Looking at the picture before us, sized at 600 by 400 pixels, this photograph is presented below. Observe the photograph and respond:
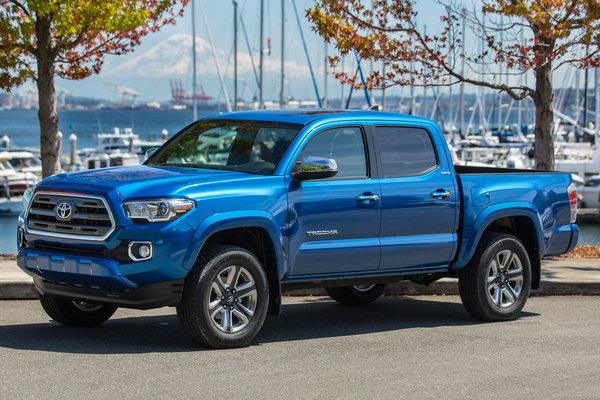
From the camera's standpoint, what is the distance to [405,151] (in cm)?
882

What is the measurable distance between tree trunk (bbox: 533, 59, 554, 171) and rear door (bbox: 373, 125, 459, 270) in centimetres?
620

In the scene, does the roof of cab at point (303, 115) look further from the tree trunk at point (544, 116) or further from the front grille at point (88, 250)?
the tree trunk at point (544, 116)

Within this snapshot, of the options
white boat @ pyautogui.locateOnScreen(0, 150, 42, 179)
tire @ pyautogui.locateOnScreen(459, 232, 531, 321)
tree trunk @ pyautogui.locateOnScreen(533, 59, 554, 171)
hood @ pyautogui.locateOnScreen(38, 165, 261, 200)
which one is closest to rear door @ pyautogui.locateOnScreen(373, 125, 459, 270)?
tire @ pyautogui.locateOnScreen(459, 232, 531, 321)

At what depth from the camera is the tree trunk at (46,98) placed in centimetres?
1406

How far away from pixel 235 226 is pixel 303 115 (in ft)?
4.93

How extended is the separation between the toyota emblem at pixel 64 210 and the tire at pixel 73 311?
1076mm

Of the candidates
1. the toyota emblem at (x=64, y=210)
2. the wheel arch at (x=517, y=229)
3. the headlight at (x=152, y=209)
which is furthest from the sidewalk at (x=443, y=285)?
the headlight at (x=152, y=209)

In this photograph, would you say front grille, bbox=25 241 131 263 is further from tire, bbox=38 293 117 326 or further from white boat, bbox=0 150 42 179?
white boat, bbox=0 150 42 179

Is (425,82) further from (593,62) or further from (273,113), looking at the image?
(273,113)

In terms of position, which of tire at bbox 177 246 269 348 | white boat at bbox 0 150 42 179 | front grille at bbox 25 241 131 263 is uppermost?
front grille at bbox 25 241 131 263

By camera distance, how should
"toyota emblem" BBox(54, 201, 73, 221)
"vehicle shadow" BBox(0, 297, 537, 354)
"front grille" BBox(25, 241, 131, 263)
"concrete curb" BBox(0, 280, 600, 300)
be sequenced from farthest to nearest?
"concrete curb" BBox(0, 280, 600, 300)
"vehicle shadow" BBox(0, 297, 537, 354)
"toyota emblem" BBox(54, 201, 73, 221)
"front grille" BBox(25, 241, 131, 263)

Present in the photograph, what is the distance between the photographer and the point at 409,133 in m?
8.96

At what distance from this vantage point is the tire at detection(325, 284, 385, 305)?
1021 cm

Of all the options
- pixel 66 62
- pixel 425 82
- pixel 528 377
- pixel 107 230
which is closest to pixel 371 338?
pixel 528 377
